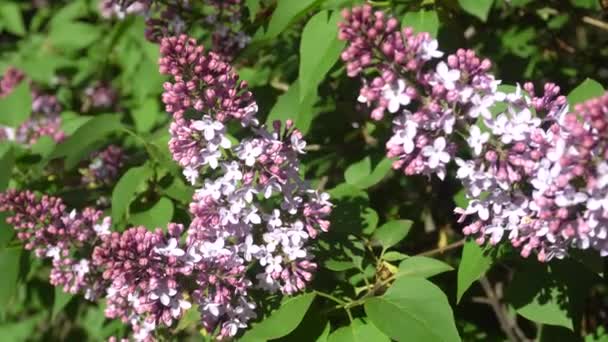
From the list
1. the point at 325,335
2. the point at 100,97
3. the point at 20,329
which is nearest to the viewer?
the point at 325,335

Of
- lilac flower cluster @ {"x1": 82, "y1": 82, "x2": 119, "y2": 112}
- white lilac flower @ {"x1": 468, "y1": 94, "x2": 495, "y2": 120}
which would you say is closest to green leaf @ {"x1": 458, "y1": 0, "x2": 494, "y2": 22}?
white lilac flower @ {"x1": 468, "y1": 94, "x2": 495, "y2": 120}

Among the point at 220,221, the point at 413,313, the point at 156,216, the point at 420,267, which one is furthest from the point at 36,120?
the point at 413,313

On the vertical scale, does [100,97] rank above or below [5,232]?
below

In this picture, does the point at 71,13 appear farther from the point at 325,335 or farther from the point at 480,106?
the point at 480,106

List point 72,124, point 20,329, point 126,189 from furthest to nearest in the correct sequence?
point 20,329 < point 72,124 < point 126,189

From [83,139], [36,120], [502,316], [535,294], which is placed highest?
[83,139]

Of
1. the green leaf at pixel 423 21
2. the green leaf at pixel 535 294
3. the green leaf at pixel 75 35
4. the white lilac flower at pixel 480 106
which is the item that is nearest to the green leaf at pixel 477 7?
the green leaf at pixel 423 21

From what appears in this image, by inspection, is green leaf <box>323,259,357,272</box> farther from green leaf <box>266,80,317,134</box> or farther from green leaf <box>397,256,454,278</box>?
green leaf <box>266,80,317,134</box>

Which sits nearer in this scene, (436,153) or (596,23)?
(436,153)
